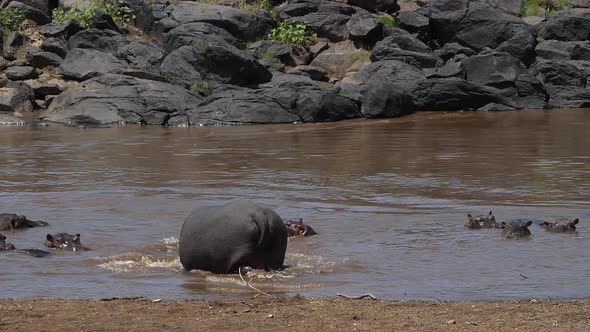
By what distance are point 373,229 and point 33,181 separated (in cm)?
691

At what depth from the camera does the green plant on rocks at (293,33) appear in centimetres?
3584

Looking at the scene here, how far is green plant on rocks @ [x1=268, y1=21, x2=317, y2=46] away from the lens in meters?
35.8

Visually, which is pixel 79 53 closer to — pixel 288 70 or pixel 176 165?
pixel 288 70

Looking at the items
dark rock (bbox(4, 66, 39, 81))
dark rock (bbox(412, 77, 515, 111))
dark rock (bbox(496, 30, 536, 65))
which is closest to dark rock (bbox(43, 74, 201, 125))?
dark rock (bbox(4, 66, 39, 81))

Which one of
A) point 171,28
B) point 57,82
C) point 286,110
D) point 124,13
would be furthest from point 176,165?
point 124,13

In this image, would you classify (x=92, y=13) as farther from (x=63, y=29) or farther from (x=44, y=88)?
(x=44, y=88)

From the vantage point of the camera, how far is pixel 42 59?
32.8 metres

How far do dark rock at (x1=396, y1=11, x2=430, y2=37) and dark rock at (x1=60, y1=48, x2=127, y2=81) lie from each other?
10.6 m

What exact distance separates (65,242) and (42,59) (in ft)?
75.4

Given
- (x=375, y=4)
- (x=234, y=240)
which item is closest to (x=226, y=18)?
(x=375, y=4)

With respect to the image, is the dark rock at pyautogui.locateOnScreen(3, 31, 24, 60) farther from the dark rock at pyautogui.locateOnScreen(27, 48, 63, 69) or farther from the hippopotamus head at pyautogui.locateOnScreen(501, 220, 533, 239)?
the hippopotamus head at pyautogui.locateOnScreen(501, 220, 533, 239)

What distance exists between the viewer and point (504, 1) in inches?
1555

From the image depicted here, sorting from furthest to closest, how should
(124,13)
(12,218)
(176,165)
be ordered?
(124,13) → (176,165) → (12,218)

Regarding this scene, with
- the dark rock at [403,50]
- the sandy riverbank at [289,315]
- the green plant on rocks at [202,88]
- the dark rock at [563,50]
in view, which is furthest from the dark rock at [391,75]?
the sandy riverbank at [289,315]
